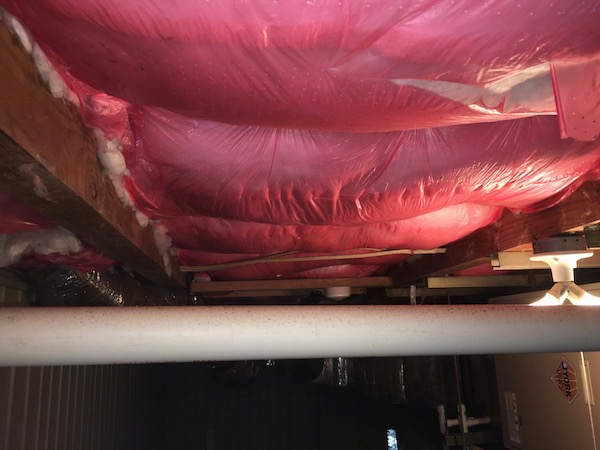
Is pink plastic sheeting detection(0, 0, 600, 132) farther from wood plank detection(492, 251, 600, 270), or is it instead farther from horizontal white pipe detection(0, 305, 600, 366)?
wood plank detection(492, 251, 600, 270)

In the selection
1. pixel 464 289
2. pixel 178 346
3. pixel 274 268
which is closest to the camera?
pixel 178 346

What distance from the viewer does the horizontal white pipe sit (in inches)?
22.8

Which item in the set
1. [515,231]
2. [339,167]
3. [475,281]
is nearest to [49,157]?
[339,167]

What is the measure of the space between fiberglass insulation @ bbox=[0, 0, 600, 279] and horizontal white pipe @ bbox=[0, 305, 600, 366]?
331mm

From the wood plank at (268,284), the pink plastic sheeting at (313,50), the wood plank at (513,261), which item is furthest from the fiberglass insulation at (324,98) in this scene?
the wood plank at (268,284)

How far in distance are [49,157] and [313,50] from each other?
45cm

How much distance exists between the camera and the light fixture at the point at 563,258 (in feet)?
5.22

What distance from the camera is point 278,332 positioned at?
0.62 metres

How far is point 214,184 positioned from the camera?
3.75 ft

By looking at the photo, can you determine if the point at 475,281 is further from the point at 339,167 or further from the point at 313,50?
the point at 313,50

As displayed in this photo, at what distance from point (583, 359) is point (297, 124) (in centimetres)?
211

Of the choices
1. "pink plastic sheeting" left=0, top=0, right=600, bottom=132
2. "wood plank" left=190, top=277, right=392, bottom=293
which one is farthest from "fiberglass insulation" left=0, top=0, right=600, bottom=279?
"wood plank" left=190, top=277, right=392, bottom=293

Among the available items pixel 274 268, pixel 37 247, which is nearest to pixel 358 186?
pixel 37 247

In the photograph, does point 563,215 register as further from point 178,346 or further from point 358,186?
point 178,346
